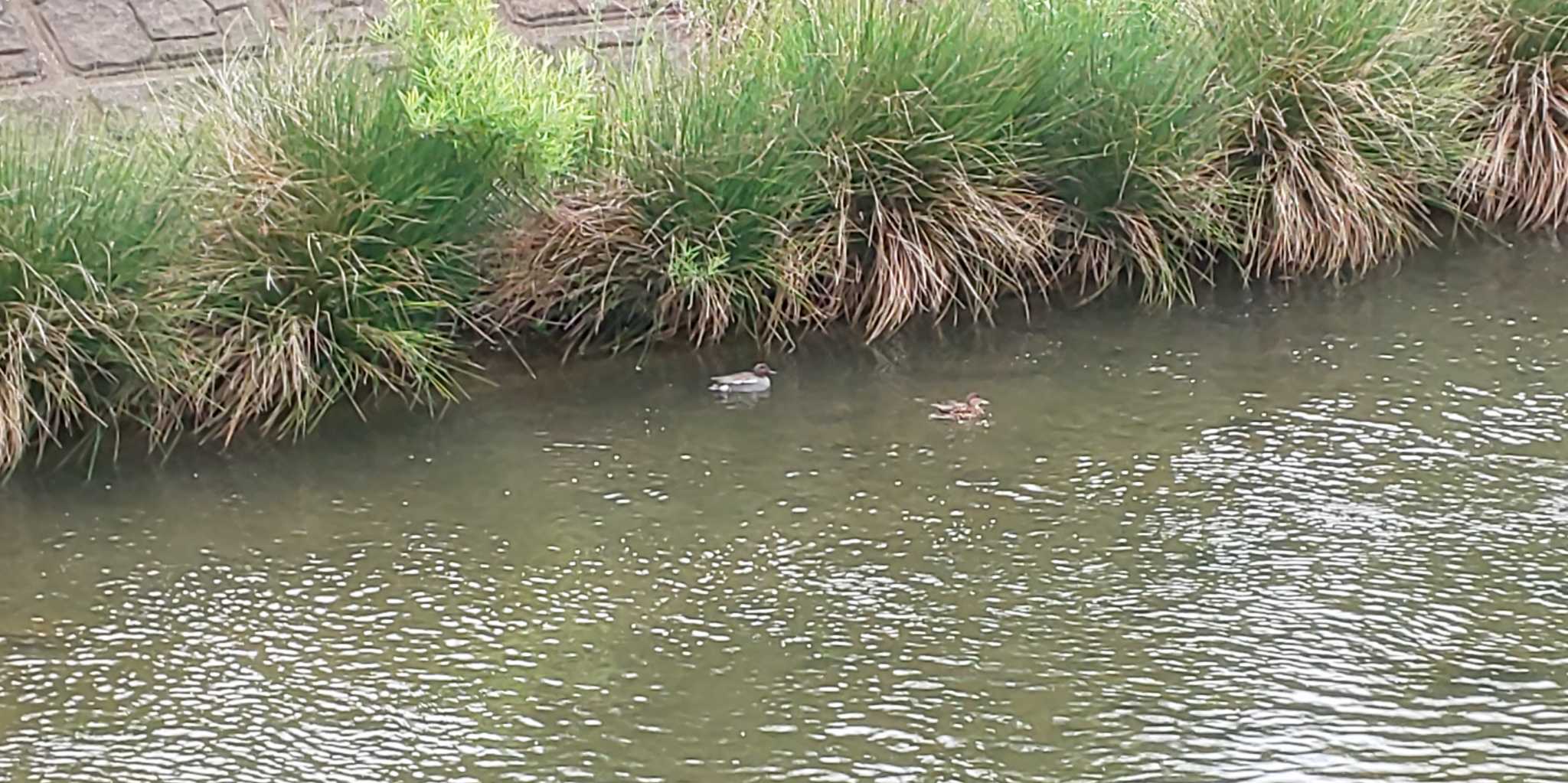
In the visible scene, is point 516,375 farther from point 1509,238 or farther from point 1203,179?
point 1509,238

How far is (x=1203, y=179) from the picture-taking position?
633 centimetres

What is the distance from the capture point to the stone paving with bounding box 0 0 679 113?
265 inches

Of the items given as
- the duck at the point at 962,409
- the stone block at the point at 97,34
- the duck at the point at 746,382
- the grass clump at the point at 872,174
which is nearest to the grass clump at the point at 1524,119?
the grass clump at the point at 872,174

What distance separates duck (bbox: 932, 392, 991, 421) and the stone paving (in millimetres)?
1814

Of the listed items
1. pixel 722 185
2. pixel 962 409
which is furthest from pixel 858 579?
pixel 722 185

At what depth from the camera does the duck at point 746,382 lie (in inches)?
222

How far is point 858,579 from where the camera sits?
177 inches

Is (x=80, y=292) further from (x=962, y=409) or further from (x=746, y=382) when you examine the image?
(x=962, y=409)


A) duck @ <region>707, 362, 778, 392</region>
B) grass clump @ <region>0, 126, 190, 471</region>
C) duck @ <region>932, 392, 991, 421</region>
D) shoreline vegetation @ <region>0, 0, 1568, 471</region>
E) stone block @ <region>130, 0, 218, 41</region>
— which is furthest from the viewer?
stone block @ <region>130, 0, 218, 41</region>

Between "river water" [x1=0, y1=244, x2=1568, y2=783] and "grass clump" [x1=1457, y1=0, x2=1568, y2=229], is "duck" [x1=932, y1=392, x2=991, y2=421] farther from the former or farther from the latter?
"grass clump" [x1=1457, y1=0, x2=1568, y2=229]

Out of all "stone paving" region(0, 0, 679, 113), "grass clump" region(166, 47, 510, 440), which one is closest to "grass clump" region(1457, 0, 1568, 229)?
"stone paving" region(0, 0, 679, 113)

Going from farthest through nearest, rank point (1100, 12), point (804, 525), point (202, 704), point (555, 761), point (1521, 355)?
1. point (1100, 12)
2. point (1521, 355)
3. point (804, 525)
4. point (202, 704)
5. point (555, 761)

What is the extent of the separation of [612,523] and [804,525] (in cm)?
47

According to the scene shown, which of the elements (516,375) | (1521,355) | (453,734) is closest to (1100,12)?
(1521,355)
